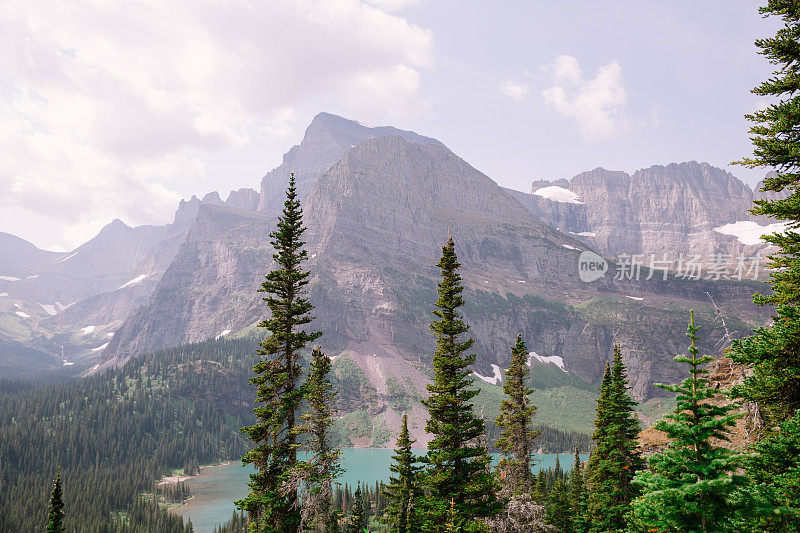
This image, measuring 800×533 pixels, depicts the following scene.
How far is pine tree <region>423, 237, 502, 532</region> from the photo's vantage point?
26.4m

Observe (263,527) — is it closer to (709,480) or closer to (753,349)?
(709,480)

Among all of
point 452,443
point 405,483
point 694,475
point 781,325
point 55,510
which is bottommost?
point 405,483

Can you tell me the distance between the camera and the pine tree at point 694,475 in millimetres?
10672

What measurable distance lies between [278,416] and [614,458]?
27.0 metres

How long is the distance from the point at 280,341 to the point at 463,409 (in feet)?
40.3

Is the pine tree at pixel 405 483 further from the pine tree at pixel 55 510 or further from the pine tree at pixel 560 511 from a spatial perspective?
the pine tree at pixel 55 510

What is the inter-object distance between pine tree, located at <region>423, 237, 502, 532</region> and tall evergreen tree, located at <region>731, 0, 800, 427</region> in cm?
1338

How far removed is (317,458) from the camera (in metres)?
28.0

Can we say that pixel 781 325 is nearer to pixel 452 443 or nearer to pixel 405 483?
pixel 452 443

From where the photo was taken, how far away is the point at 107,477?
585ft

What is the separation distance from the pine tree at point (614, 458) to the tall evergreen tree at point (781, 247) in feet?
59.2

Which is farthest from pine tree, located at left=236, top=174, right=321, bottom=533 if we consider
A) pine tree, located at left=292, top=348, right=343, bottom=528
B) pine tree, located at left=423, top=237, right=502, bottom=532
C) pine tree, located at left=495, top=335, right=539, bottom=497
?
pine tree, located at left=495, top=335, right=539, bottom=497

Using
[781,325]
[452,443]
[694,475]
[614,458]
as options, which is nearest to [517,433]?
[614,458]

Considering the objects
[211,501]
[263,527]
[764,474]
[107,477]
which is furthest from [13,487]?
[764,474]
